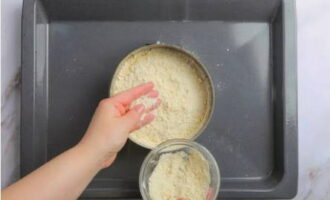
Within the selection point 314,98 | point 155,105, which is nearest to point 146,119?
point 155,105

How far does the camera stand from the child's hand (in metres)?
0.46

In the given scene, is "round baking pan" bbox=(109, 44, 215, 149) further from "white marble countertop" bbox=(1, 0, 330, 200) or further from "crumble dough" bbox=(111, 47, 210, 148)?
"white marble countertop" bbox=(1, 0, 330, 200)

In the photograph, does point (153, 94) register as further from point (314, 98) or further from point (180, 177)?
point (314, 98)

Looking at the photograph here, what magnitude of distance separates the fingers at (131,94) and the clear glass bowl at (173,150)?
2.9 inches

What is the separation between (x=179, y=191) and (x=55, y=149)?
19 centimetres

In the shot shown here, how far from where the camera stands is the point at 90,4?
56 centimetres

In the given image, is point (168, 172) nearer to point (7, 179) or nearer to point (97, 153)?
point (97, 153)

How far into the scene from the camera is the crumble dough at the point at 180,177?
534mm

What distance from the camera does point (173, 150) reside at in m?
0.54

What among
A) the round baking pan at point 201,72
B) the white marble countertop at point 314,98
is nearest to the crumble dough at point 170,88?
the round baking pan at point 201,72

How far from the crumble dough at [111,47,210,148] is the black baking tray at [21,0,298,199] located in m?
0.03

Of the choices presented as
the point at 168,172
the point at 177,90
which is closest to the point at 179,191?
the point at 168,172

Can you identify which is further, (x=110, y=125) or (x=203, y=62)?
(x=203, y=62)

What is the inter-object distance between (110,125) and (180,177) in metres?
0.14
